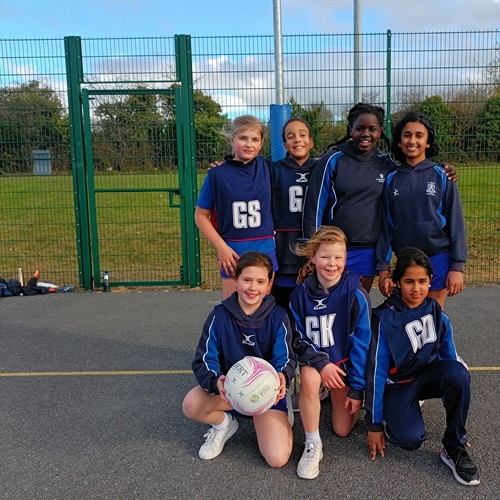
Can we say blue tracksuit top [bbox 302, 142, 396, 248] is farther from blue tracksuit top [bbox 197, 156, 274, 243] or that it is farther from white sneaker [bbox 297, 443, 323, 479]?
white sneaker [bbox 297, 443, 323, 479]

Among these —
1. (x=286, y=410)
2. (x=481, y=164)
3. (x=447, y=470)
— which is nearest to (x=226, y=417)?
(x=286, y=410)

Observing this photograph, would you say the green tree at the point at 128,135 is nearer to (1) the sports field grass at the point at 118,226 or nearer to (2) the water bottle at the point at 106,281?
(1) the sports field grass at the point at 118,226

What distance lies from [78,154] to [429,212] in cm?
500

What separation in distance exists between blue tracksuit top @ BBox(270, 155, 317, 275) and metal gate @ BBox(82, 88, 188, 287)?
3.40 m

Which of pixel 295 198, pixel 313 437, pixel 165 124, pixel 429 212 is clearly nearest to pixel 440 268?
pixel 429 212

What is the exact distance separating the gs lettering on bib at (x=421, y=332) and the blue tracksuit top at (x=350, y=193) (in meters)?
0.66

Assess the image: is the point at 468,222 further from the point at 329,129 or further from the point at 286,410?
the point at 286,410

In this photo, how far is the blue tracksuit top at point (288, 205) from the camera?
3805mm

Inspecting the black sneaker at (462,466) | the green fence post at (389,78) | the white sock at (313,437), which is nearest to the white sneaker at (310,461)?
the white sock at (313,437)

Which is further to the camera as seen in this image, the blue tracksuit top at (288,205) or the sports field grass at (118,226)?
the sports field grass at (118,226)

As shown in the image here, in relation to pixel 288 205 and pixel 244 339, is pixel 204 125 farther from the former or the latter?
pixel 244 339

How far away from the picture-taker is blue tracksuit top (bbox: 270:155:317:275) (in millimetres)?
3805

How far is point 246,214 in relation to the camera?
370 cm

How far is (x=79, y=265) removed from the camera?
7.38m
